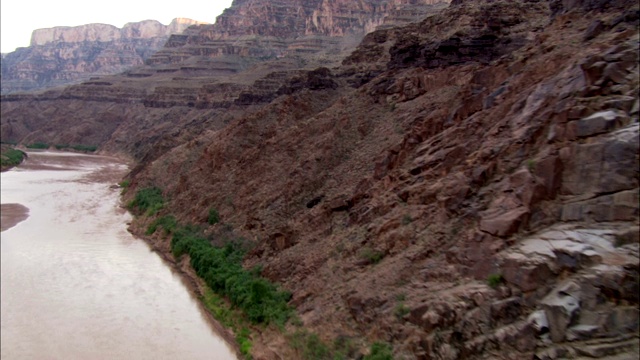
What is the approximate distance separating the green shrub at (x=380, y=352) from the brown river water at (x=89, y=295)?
26.3 ft

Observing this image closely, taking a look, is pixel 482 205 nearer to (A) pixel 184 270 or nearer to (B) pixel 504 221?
(B) pixel 504 221

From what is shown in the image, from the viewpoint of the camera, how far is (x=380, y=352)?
19.1 meters

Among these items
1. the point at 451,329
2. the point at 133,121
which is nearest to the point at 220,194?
the point at 451,329

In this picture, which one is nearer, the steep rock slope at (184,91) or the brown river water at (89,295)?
the brown river water at (89,295)

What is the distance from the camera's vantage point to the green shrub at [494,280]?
17.1 meters

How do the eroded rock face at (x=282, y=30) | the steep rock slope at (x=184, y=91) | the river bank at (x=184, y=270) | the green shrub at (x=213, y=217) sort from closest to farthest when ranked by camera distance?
1. the river bank at (x=184, y=270)
2. the green shrub at (x=213, y=217)
3. the steep rock slope at (x=184, y=91)
4. the eroded rock face at (x=282, y=30)

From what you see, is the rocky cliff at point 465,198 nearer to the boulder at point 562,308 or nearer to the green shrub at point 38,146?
the boulder at point 562,308

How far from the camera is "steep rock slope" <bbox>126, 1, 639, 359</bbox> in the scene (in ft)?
50.5

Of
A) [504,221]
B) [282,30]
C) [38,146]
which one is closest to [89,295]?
[504,221]

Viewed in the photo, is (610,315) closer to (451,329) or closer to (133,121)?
(451,329)

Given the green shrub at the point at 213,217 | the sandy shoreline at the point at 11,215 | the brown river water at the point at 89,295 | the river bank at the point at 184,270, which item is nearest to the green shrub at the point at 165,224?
the river bank at the point at 184,270

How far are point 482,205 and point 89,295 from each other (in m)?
20.1

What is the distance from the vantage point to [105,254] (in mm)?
41656

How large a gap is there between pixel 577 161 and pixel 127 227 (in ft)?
126
